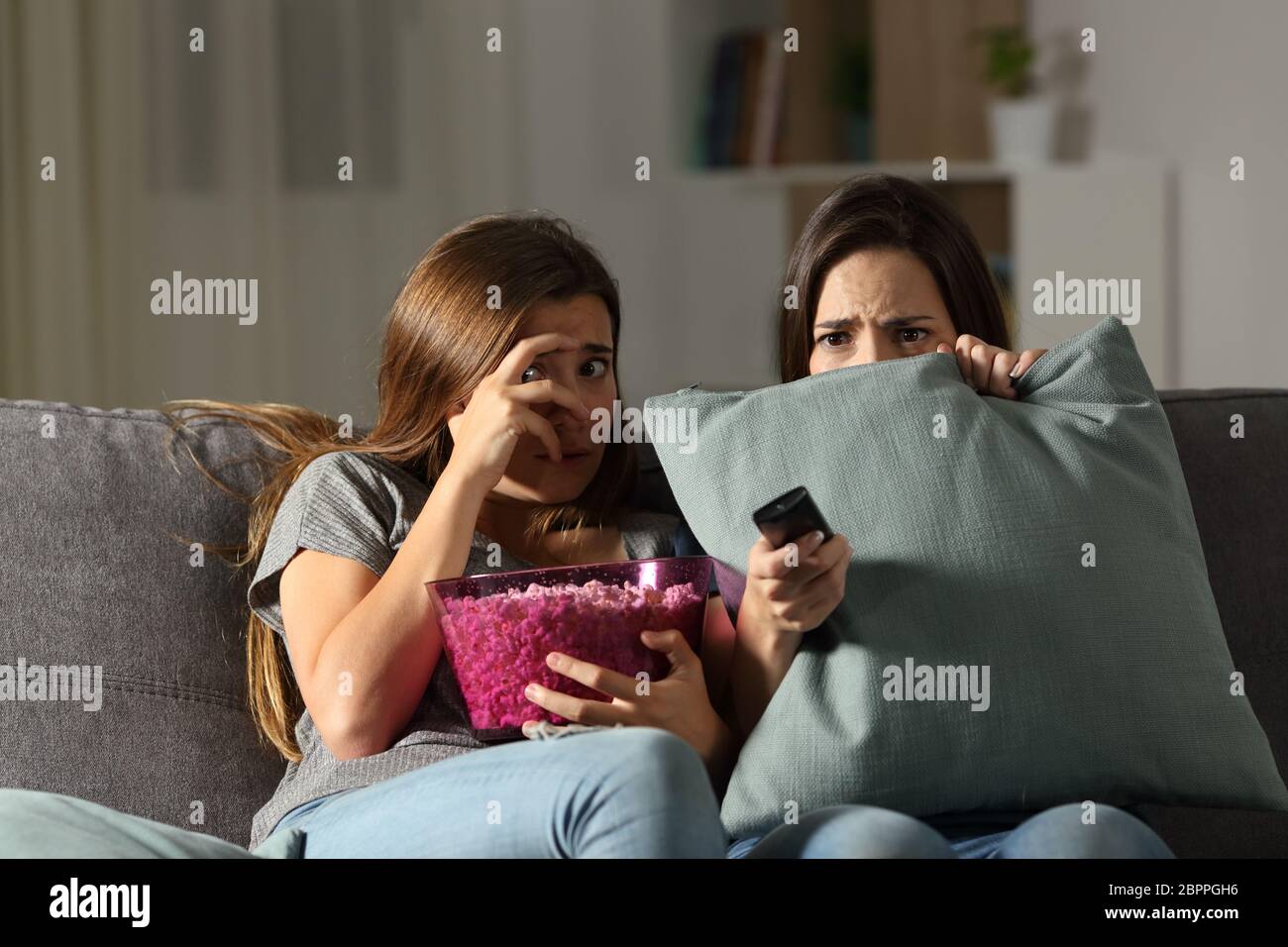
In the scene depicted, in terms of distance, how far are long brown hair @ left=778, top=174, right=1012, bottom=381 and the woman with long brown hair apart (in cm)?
21

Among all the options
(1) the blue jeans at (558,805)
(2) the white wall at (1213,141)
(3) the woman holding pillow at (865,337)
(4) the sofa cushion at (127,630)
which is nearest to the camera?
A: (1) the blue jeans at (558,805)

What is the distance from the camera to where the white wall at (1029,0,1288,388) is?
2545 mm

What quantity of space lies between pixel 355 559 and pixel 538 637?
0.73 ft

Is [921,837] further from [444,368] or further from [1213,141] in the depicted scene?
[1213,141]

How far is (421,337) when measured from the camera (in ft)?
4.58

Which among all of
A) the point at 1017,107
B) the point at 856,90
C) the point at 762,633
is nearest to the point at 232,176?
the point at 856,90

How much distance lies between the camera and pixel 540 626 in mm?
1112

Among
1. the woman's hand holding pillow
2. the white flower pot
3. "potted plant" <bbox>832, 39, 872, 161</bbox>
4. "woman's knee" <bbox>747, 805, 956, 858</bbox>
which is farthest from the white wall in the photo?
"woman's knee" <bbox>747, 805, 956, 858</bbox>

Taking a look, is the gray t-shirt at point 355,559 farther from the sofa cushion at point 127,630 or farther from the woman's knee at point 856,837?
the woman's knee at point 856,837

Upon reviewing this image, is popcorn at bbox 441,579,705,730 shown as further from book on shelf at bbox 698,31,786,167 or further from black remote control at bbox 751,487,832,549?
book on shelf at bbox 698,31,786,167

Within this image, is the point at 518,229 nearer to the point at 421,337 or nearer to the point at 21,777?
the point at 421,337

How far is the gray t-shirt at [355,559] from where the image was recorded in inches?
46.7

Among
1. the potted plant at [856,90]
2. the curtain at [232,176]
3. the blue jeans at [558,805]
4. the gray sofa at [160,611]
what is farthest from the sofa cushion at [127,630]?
the potted plant at [856,90]
